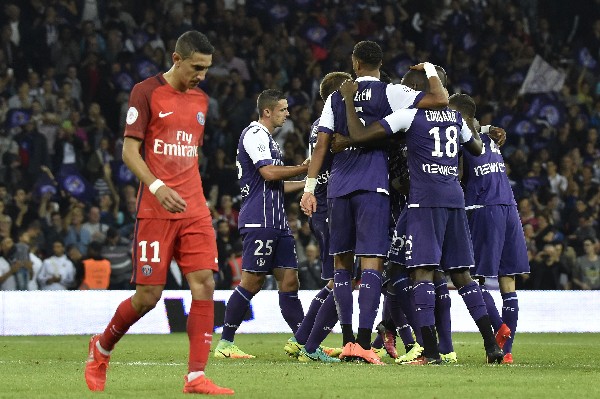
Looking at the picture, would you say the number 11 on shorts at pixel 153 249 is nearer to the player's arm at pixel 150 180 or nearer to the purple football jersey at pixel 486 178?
the player's arm at pixel 150 180

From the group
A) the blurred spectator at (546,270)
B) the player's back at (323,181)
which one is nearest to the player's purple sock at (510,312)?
the player's back at (323,181)

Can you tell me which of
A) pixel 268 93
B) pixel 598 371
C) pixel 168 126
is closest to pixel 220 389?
pixel 168 126

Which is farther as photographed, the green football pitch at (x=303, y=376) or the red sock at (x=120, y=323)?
the red sock at (x=120, y=323)

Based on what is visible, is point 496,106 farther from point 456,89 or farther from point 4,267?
point 4,267

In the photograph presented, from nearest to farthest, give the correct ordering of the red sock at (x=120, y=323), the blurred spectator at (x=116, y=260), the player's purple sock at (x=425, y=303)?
the red sock at (x=120, y=323)
the player's purple sock at (x=425, y=303)
the blurred spectator at (x=116, y=260)

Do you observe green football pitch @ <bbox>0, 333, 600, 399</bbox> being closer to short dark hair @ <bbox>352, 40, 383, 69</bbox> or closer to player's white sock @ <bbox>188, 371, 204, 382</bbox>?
player's white sock @ <bbox>188, 371, 204, 382</bbox>

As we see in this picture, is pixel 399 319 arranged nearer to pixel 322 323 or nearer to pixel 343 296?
pixel 322 323

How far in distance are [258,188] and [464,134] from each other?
211 centimetres

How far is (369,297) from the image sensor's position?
9797mm

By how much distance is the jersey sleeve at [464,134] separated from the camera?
1023 cm

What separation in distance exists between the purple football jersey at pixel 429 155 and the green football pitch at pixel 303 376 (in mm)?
1385

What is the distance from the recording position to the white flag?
23844mm

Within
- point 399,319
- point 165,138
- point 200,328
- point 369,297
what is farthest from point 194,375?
point 399,319

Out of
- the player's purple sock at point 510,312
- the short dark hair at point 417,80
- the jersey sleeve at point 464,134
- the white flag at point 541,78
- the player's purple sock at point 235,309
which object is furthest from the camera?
the white flag at point 541,78
